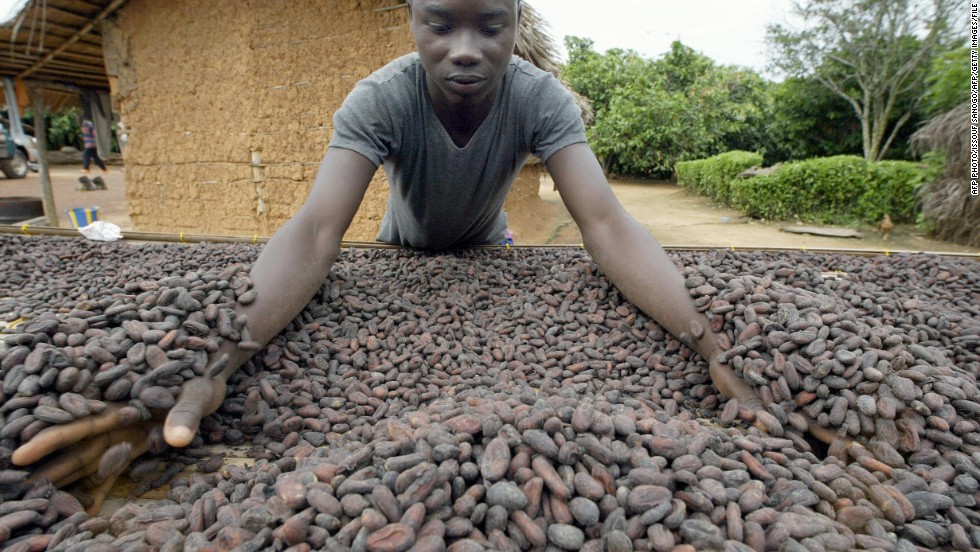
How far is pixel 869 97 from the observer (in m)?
11.4

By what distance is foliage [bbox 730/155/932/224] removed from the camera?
7.87 metres

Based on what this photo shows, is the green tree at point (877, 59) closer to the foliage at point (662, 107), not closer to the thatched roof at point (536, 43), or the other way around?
the foliage at point (662, 107)

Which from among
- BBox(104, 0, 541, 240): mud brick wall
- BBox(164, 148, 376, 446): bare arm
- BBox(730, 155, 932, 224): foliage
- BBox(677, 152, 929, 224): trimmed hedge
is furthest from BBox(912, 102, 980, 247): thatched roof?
BBox(164, 148, 376, 446): bare arm

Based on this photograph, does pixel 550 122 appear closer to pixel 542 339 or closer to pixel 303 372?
pixel 542 339

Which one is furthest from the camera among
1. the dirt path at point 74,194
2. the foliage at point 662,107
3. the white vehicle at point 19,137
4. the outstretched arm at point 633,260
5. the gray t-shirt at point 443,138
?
the foliage at point 662,107

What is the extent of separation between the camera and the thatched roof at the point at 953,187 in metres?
6.02

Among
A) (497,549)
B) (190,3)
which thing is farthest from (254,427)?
(190,3)

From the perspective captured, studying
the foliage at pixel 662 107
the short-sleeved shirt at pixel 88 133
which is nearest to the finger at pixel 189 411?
the foliage at pixel 662 107

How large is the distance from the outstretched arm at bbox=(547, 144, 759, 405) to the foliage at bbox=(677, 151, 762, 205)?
954cm

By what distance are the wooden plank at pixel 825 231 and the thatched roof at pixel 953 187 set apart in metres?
0.87

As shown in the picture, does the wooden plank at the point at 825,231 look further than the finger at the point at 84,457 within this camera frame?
Yes

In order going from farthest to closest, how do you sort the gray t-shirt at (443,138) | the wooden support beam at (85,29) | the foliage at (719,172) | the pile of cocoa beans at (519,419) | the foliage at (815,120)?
the foliage at (815,120) < the foliage at (719,172) < the wooden support beam at (85,29) < the gray t-shirt at (443,138) < the pile of cocoa beans at (519,419)

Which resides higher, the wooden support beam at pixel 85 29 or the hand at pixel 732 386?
the wooden support beam at pixel 85 29

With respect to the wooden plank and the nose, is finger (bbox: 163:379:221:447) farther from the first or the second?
the wooden plank
